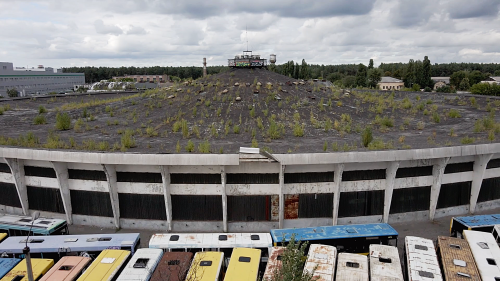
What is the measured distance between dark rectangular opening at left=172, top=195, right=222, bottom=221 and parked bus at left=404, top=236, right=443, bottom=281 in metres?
11.4

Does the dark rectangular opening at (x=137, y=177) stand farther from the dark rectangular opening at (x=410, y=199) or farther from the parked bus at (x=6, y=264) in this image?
the dark rectangular opening at (x=410, y=199)

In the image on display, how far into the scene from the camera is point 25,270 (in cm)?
1595

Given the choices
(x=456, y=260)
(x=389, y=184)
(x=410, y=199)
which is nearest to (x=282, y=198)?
(x=389, y=184)

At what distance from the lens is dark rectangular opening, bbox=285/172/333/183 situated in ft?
71.7

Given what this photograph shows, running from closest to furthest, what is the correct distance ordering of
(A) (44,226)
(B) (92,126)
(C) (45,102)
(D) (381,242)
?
1. (D) (381,242)
2. (A) (44,226)
3. (B) (92,126)
4. (C) (45,102)

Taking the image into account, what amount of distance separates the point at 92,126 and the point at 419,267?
27.5 meters

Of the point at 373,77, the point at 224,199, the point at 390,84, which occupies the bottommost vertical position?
the point at 224,199

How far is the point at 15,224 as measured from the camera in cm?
2053

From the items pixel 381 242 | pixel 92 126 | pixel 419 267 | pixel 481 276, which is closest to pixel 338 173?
pixel 381 242

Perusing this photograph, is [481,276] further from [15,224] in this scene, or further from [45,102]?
[45,102]

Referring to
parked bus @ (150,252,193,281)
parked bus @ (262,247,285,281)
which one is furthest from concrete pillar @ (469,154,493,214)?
parked bus @ (150,252,193,281)

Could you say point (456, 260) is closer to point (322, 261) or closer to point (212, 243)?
point (322, 261)

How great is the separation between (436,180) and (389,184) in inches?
142

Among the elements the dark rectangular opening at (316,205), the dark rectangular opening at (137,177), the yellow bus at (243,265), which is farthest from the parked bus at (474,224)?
the dark rectangular opening at (137,177)
